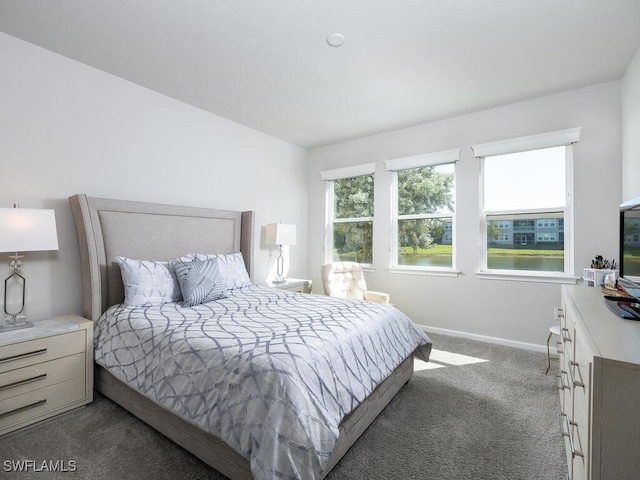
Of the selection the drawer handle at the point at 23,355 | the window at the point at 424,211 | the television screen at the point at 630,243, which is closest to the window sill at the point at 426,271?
the window at the point at 424,211

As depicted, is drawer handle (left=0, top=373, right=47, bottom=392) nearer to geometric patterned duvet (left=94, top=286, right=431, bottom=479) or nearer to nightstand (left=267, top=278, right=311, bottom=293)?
geometric patterned duvet (left=94, top=286, right=431, bottom=479)

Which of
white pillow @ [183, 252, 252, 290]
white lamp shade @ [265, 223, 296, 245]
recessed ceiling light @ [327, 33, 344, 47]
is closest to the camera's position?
recessed ceiling light @ [327, 33, 344, 47]

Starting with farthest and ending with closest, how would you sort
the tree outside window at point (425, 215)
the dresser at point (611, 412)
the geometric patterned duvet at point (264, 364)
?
the tree outside window at point (425, 215)
the geometric patterned duvet at point (264, 364)
the dresser at point (611, 412)

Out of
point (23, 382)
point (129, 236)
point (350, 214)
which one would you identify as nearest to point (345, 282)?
point (350, 214)

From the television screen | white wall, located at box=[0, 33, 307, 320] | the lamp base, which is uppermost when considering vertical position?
white wall, located at box=[0, 33, 307, 320]

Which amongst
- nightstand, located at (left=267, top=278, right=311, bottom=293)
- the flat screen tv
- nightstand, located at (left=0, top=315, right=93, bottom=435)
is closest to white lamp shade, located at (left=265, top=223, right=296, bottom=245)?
nightstand, located at (left=267, top=278, right=311, bottom=293)

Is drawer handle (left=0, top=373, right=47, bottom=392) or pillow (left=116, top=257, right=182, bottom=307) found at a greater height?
pillow (left=116, top=257, right=182, bottom=307)

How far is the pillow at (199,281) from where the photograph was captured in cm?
254

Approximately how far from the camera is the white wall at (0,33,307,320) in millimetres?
2312

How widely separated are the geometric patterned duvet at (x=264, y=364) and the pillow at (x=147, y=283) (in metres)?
0.13

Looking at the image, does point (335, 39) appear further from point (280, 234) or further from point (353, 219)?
point (353, 219)

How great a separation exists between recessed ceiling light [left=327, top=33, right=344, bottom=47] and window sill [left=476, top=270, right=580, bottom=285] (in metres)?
2.82

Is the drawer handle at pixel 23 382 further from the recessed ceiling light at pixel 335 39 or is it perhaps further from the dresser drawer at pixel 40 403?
the recessed ceiling light at pixel 335 39

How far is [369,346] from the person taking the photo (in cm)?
196
